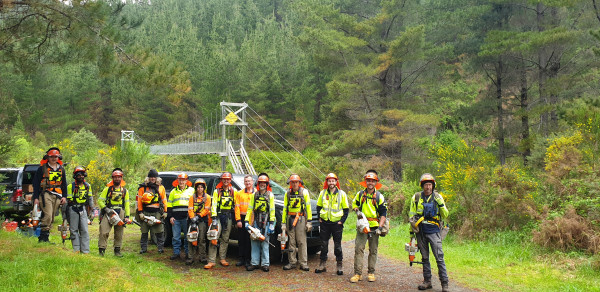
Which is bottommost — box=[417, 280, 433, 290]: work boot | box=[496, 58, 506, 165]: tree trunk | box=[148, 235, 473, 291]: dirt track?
box=[148, 235, 473, 291]: dirt track

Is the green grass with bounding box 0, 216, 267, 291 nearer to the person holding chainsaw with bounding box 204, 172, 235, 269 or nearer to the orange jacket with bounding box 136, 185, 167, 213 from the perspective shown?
the person holding chainsaw with bounding box 204, 172, 235, 269

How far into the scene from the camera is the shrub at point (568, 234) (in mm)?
7967

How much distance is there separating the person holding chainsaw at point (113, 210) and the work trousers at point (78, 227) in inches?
12.3

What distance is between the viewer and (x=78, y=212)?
7516mm


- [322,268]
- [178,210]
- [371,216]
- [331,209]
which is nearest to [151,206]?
[178,210]

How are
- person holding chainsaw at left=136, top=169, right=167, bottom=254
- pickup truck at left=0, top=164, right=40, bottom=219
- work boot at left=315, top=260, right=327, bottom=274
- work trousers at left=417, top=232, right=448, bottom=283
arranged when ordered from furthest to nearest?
pickup truck at left=0, top=164, right=40, bottom=219 → person holding chainsaw at left=136, top=169, right=167, bottom=254 → work boot at left=315, top=260, right=327, bottom=274 → work trousers at left=417, top=232, right=448, bottom=283

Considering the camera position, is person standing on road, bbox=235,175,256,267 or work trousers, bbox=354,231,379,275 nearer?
work trousers, bbox=354,231,379,275

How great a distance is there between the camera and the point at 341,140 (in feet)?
66.9

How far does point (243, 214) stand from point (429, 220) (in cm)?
318

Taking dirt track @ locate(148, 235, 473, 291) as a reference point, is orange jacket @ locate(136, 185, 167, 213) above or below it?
above

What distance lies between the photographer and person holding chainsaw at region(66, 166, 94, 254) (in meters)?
7.48

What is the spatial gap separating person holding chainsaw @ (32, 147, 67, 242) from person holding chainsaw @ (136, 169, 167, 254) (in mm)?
1444

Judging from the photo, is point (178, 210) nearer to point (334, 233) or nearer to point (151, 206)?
point (151, 206)

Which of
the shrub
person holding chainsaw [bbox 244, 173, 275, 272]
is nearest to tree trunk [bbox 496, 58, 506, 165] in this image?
the shrub
